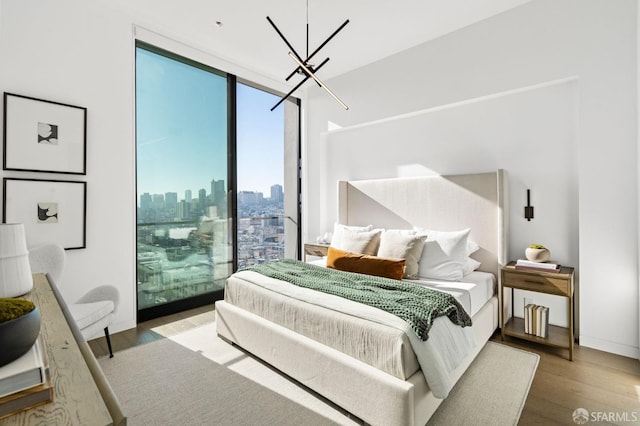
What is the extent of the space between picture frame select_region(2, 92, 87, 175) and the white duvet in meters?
2.18

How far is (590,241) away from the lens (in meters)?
2.61

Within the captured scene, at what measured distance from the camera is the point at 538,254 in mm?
2711

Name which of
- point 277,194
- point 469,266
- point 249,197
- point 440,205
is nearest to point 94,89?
point 249,197

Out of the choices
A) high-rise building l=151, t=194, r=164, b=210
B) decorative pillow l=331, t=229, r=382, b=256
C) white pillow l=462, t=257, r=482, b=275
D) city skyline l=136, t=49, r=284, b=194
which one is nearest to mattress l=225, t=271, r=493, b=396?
white pillow l=462, t=257, r=482, b=275

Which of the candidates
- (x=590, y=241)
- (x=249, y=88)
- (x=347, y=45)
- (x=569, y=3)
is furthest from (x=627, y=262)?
(x=249, y=88)

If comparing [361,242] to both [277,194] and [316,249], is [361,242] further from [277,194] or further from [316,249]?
[277,194]

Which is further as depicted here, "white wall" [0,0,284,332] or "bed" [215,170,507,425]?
"white wall" [0,0,284,332]

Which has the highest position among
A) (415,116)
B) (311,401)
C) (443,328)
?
(415,116)

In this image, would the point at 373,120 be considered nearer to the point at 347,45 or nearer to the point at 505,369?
the point at 347,45

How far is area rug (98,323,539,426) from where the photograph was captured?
1846mm

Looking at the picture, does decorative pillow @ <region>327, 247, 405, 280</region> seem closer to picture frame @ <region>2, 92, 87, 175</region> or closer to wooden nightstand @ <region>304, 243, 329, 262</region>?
wooden nightstand @ <region>304, 243, 329, 262</region>

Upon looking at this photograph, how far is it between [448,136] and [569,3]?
143cm

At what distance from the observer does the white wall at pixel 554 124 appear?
8.16 feet

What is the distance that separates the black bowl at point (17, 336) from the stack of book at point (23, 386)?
2 cm
